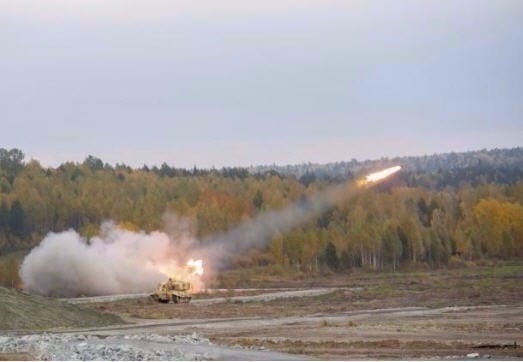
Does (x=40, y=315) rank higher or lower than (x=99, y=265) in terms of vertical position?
lower

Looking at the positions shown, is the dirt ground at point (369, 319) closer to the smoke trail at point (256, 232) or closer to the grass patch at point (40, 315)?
the grass patch at point (40, 315)

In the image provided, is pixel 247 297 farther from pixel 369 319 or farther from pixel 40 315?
pixel 40 315

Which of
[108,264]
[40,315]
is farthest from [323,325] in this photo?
[108,264]

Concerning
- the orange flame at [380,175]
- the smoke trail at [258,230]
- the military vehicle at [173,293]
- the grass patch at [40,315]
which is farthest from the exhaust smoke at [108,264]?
the grass patch at [40,315]

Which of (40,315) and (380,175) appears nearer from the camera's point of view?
(40,315)

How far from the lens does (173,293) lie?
7325 centimetres

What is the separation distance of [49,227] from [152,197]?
1641 centimetres

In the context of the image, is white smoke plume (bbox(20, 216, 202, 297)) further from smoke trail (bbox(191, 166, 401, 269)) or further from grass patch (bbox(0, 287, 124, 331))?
grass patch (bbox(0, 287, 124, 331))

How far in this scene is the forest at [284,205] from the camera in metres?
121

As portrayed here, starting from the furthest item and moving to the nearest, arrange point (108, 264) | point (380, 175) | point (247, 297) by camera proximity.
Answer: point (108, 264) < point (247, 297) < point (380, 175)

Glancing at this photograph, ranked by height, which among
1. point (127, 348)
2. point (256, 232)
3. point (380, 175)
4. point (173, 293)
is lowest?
point (127, 348)

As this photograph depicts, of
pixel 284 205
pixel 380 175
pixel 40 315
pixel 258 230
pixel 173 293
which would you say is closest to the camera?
pixel 40 315

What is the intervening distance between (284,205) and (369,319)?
7669 centimetres

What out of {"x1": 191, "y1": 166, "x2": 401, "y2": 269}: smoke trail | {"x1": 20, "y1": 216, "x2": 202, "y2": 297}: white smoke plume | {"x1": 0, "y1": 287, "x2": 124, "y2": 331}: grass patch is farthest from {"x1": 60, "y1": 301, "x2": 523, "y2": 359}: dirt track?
{"x1": 191, "y1": 166, "x2": 401, "y2": 269}: smoke trail
